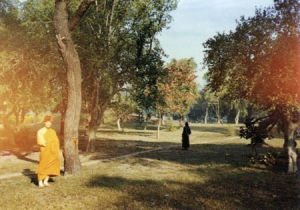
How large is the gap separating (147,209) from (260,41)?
9.07 meters

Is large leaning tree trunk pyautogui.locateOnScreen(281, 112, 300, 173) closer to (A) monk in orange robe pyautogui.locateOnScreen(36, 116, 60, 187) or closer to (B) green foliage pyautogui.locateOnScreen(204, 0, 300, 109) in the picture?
(B) green foliage pyautogui.locateOnScreen(204, 0, 300, 109)

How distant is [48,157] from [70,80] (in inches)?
144

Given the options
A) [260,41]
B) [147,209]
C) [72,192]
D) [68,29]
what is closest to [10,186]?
[72,192]

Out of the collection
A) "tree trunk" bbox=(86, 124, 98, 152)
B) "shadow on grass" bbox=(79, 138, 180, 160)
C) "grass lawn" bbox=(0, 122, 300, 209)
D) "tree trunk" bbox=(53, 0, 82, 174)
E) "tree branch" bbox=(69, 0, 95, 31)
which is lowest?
"shadow on grass" bbox=(79, 138, 180, 160)

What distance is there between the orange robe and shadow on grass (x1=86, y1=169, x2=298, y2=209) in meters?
1.51

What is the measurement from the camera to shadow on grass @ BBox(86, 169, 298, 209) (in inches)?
292

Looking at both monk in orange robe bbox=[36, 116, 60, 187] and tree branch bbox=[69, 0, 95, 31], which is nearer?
monk in orange robe bbox=[36, 116, 60, 187]

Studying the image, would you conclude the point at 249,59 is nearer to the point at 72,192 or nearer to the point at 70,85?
the point at 70,85

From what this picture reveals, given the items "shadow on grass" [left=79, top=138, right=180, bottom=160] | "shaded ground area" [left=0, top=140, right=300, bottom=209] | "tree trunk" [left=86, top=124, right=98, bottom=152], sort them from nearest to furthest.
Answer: "shaded ground area" [left=0, top=140, right=300, bottom=209] → "shadow on grass" [left=79, top=138, right=180, bottom=160] → "tree trunk" [left=86, top=124, right=98, bottom=152]

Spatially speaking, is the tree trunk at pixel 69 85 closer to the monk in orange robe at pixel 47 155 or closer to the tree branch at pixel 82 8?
the tree branch at pixel 82 8

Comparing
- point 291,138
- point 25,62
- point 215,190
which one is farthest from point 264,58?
point 25,62

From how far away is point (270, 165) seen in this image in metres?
13.5

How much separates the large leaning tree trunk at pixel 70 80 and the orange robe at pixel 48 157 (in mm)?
1557

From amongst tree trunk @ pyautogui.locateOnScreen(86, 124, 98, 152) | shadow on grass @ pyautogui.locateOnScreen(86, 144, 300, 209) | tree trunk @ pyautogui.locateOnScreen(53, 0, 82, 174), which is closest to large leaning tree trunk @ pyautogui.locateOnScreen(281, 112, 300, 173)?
shadow on grass @ pyautogui.locateOnScreen(86, 144, 300, 209)
